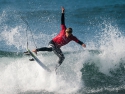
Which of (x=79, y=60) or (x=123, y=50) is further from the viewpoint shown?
(x=123, y=50)

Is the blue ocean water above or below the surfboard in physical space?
below

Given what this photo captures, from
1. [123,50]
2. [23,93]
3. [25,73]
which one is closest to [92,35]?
[123,50]

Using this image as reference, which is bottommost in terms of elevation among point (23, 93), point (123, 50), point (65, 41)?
point (23, 93)

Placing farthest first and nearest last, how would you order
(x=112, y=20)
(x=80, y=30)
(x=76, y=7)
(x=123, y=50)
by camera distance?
1. (x=76, y=7)
2. (x=112, y=20)
3. (x=80, y=30)
4. (x=123, y=50)

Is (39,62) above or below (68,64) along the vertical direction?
above

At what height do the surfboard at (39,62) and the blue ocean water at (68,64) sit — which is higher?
the surfboard at (39,62)

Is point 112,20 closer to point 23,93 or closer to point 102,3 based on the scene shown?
point 102,3

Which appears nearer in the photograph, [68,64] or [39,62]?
[39,62]

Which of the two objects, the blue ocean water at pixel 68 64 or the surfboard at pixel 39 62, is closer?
the surfboard at pixel 39 62

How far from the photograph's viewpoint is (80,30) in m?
22.6

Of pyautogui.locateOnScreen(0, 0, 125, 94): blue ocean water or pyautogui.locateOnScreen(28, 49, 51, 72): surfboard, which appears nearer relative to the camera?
pyautogui.locateOnScreen(28, 49, 51, 72): surfboard

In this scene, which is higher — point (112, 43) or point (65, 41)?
point (65, 41)

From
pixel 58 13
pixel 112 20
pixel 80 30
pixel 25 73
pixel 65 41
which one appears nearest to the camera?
pixel 65 41

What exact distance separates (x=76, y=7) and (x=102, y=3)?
331 centimetres
